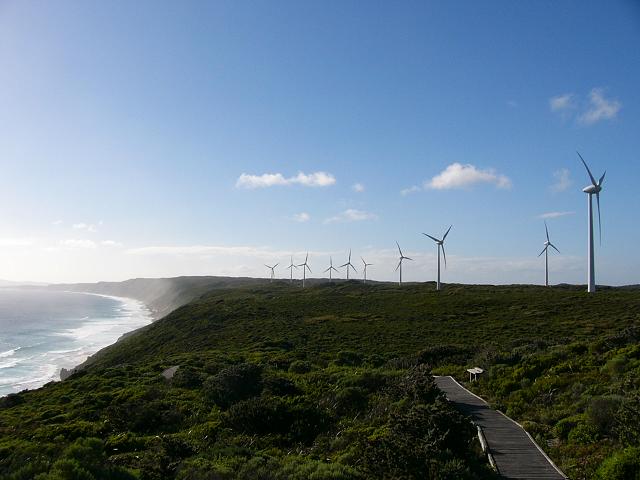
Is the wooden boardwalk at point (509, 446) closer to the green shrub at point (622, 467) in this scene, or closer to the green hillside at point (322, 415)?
the green hillside at point (322, 415)

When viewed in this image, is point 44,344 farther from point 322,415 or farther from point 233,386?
point 322,415

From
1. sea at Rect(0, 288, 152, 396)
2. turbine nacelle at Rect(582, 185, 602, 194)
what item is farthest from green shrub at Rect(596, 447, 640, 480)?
turbine nacelle at Rect(582, 185, 602, 194)

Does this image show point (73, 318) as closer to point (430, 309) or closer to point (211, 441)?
point (430, 309)

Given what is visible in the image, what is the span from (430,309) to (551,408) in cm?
4186

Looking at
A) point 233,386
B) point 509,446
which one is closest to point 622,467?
point 509,446

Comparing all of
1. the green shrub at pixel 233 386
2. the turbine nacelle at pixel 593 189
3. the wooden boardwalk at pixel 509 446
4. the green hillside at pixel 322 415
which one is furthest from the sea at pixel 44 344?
the turbine nacelle at pixel 593 189

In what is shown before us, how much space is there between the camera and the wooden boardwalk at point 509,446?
10.6 meters

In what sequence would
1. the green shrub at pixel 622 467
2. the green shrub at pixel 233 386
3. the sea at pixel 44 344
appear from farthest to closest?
the sea at pixel 44 344 < the green shrub at pixel 233 386 < the green shrub at pixel 622 467

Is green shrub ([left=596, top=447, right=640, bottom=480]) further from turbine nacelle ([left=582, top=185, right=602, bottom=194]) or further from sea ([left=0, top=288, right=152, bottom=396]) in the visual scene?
turbine nacelle ([left=582, top=185, right=602, bottom=194])

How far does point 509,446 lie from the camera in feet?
40.1

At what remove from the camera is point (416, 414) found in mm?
12266

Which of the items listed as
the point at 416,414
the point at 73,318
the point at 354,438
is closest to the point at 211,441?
the point at 354,438

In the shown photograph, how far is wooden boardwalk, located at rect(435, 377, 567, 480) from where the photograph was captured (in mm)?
10602

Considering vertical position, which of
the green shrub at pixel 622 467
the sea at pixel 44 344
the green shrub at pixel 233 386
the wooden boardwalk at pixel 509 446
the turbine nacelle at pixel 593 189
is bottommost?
the sea at pixel 44 344
